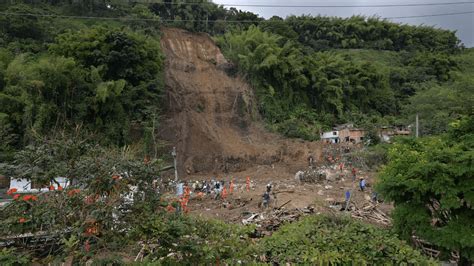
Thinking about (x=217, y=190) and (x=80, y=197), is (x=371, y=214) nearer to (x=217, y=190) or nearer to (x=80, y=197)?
(x=217, y=190)

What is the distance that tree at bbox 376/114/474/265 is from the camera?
7.49 meters

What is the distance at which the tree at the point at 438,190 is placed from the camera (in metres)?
7.49

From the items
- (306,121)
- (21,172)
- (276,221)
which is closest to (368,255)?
(21,172)

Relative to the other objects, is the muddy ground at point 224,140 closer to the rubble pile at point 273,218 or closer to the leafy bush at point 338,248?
the rubble pile at point 273,218

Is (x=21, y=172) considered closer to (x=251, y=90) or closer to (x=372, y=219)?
(x=372, y=219)

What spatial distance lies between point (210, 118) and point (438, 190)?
76.5ft

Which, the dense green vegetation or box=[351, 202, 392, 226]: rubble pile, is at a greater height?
the dense green vegetation

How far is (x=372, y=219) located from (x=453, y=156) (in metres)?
5.89

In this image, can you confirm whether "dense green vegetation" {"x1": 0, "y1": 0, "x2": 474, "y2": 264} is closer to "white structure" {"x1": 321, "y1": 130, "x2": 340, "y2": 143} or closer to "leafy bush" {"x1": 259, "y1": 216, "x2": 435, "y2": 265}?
"leafy bush" {"x1": 259, "y1": 216, "x2": 435, "y2": 265}

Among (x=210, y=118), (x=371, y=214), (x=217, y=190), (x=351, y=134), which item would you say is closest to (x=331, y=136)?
(x=351, y=134)

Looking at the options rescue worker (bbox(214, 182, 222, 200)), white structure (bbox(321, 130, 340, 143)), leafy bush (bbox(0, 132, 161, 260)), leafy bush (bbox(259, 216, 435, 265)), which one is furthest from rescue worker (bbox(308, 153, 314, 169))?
leafy bush (bbox(0, 132, 161, 260))

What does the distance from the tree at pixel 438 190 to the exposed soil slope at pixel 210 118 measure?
1750cm

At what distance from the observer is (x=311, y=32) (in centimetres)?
5525

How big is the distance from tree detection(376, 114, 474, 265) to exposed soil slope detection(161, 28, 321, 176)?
17.5m
